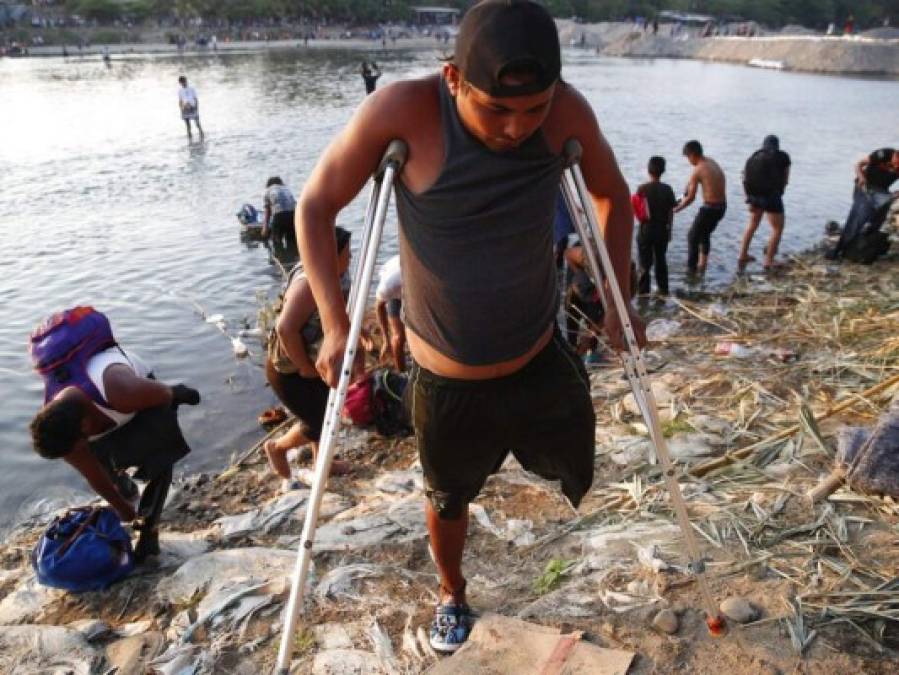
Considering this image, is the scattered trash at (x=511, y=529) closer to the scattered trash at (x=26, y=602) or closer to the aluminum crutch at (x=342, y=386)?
the aluminum crutch at (x=342, y=386)

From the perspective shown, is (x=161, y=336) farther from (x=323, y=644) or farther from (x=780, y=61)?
(x=780, y=61)

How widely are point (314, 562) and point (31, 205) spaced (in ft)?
50.7

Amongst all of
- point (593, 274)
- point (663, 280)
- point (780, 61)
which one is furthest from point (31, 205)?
point (780, 61)

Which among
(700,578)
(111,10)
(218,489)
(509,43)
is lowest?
(218,489)

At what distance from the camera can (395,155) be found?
226 centimetres

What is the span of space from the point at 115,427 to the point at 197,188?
14.6m

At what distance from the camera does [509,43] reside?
1.93m

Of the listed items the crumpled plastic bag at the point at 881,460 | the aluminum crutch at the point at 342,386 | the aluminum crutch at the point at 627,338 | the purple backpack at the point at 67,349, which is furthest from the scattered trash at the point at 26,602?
the crumpled plastic bag at the point at 881,460

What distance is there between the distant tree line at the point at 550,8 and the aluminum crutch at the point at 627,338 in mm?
88522

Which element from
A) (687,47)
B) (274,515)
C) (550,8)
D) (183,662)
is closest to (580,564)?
(183,662)

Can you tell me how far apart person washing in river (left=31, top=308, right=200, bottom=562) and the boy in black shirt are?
7544mm

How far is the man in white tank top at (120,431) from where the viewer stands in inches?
147

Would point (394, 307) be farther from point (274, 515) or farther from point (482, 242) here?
point (482, 242)

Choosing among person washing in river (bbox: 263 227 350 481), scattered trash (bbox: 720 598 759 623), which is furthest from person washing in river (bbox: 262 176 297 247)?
scattered trash (bbox: 720 598 759 623)
